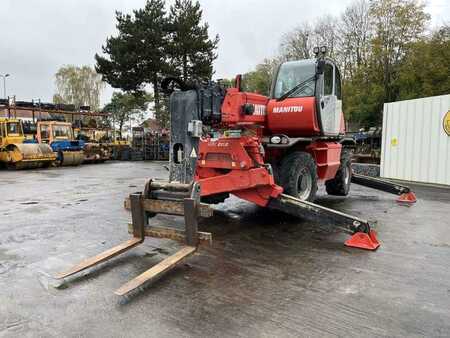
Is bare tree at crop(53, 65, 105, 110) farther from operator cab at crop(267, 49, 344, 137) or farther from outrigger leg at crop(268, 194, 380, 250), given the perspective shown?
outrigger leg at crop(268, 194, 380, 250)

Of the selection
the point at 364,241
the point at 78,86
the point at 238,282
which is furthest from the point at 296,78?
the point at 78,86


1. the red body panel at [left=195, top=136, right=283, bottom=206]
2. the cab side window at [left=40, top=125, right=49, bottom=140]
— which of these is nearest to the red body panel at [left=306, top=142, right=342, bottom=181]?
the red body panel at [left=195, top=136, right=283, bottom=206]

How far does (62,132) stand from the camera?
2222 cm

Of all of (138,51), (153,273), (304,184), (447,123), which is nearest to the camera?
(153,273)

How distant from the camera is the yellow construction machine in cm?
1836

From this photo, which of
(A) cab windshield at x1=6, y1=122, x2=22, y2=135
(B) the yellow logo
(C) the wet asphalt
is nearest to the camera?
(C) the wet asphalt

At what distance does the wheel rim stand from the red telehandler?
0.02 m

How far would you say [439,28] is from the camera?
20531 mm

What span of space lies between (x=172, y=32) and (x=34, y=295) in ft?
94.3

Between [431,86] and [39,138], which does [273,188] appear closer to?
[431,86]

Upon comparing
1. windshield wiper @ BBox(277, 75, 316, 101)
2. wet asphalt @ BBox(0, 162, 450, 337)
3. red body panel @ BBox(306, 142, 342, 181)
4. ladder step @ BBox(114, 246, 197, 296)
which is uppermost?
windshield wiper @ BBox(277, 75, 316, 101)

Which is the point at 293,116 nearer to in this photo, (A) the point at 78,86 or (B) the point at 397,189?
(B) the point at 397,189

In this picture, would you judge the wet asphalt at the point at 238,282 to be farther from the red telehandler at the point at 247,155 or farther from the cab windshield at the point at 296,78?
the cab windshield at the point at 296,78

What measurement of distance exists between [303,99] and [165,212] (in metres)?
3.48
